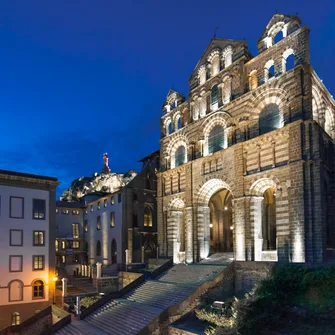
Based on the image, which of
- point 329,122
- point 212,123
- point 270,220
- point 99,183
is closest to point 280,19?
point 329,122

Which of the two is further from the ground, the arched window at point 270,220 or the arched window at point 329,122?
the arched window at point 329,122

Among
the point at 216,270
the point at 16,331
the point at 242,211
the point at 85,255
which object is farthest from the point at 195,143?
the point at 85,255

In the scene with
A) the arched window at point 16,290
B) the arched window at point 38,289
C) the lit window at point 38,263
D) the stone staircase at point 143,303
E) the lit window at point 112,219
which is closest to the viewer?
the stone staircase at point 143,303

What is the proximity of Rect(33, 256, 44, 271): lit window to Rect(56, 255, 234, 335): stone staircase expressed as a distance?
835 cm

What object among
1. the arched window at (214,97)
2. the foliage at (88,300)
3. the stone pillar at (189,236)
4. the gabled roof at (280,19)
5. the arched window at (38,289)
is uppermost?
the gabled roof at (280,19)

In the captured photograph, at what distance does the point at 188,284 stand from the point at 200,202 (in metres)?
9.37

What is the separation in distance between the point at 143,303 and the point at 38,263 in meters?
12.7

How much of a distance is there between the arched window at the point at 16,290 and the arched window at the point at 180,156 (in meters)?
18.8

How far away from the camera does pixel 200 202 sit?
3447 cm

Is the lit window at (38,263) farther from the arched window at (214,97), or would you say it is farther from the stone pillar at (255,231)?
the arched window at (214,97)

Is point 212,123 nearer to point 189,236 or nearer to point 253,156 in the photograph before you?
point 253,156

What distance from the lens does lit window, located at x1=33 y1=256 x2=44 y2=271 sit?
3359 cm

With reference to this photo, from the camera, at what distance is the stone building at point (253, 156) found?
24.9 meters

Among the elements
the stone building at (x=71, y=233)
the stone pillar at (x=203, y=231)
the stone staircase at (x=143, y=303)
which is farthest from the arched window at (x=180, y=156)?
the stone building at (x=71, y=233)
